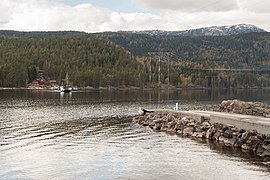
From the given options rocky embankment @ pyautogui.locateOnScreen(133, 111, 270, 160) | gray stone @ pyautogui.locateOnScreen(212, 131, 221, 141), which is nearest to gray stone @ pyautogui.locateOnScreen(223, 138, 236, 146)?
rocky embankment @ pyautogui.locateOnScreen(133, 111, 270, 160)

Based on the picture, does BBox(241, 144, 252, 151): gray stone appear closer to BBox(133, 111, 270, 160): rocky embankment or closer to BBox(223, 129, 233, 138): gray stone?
BBox(133, 111, 270, 160): rocky embankment

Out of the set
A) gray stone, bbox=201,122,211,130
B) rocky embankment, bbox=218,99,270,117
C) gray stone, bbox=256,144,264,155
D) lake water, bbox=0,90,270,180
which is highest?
rocky embankment, bbox=218,99,270,117

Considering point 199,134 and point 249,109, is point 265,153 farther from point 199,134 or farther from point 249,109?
point 249,109

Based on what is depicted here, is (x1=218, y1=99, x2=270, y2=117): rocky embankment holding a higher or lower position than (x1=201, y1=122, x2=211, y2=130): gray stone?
higher

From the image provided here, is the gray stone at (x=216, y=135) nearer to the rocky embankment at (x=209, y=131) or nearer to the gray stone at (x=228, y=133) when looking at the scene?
the rocky embankment at (x=209, y=131)

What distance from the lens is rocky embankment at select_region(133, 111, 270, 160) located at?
44.7 m

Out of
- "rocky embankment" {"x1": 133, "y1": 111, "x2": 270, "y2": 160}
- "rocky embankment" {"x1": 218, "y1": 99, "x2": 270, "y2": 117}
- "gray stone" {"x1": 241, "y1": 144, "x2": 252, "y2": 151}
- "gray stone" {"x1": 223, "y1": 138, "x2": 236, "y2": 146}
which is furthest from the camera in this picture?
"rocky embankment" {"x1": 218, "y1": 99, "x2": 270, "y2": 117}

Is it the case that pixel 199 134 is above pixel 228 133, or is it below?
below

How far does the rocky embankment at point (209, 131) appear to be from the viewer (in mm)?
44719

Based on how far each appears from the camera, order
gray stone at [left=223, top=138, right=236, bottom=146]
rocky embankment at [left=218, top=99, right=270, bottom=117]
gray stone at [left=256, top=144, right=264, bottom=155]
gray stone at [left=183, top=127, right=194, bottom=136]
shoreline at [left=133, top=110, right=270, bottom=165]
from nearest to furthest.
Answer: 1. gray stone at [left=256, top=144, right=264, bottom=155]
2. shoreline at [left=133, top=110, right=270, bottom=165]
3. gray stone at [left=223, top=138, right=236, bottom=146]
4. gray stone at [left=183, top=127, right=194, bottom=136]
5. rocky embankment at [left=218, top=99, right=270, bottom=117]

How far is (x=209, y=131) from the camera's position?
54.4 m

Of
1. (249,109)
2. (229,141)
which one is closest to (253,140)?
(229,141)

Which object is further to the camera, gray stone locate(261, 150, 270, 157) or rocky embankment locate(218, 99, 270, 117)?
rocky embankment locate(218, 99, 270, 117)

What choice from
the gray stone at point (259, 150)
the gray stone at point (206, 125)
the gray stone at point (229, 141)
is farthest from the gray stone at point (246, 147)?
the gray stone at point (206, 125)
